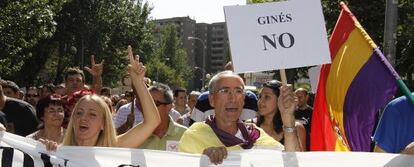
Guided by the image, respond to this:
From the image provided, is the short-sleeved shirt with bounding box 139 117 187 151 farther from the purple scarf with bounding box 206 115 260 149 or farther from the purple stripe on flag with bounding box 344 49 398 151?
the purple stripe on flag with bounding box 344 49 398 151

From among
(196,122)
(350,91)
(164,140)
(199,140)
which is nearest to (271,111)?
(164,140)

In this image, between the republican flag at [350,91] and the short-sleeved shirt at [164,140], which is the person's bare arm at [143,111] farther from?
the republican flag at [350,91]

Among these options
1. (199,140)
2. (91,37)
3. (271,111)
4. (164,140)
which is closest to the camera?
(199,140)

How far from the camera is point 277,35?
377 cm

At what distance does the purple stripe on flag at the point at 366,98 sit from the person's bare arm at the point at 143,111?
4.04ft

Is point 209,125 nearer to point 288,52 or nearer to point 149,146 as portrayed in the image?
point 288,52

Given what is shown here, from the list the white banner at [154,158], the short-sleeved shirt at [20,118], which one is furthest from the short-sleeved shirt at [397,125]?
the short-sleeved shirt at [20,118]

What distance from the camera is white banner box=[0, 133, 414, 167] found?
371cm

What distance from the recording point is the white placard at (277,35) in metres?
3.75

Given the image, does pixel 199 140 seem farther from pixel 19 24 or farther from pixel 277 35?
pixel 19 24

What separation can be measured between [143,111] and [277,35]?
1.01 metres

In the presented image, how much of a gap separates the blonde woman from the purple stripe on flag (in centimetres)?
124

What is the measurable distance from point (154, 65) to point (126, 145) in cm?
7927

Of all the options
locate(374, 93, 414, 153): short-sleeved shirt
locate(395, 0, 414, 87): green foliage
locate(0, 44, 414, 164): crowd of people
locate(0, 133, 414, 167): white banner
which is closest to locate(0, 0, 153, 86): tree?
locate(395, 0, 414, 87): green foliage
